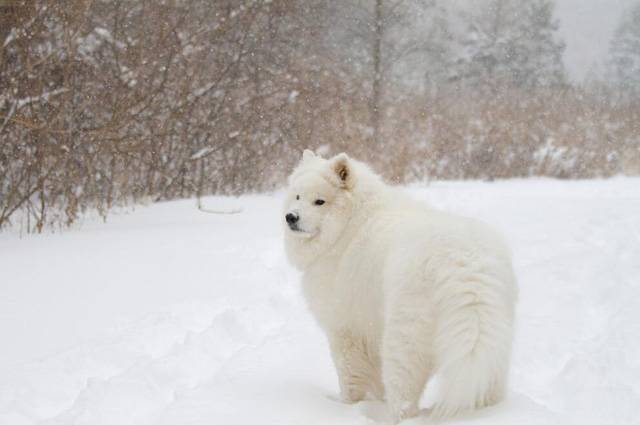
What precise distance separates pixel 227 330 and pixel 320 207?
1.62 metres

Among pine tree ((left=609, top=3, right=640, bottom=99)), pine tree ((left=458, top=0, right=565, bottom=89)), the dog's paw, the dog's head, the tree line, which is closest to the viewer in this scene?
the dog's paw

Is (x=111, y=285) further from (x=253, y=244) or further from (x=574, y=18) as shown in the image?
(x=574, y=18)

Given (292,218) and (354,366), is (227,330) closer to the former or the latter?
(292,218)

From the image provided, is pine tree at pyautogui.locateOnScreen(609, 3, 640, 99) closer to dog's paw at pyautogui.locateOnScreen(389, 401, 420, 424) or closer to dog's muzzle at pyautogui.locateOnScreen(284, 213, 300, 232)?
dog's muzzle at pyautogui.locateOnScreen(284, 213, 300, 232)

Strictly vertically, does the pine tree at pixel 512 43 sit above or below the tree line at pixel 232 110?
above

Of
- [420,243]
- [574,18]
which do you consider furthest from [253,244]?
[574,18]

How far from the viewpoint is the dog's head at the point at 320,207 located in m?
4.11

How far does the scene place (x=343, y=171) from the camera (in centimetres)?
418

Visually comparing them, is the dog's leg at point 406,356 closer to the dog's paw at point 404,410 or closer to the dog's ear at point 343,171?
the dog's paw at point 404,410

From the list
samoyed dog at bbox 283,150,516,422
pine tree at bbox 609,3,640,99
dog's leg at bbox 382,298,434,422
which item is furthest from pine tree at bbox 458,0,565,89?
dog's leg at bbox 382,298,434,422

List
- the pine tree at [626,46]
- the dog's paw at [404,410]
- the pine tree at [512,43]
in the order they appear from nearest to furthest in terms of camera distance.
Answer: the dog's paw at [404,410] → the pine tree at [512,43] → the pine tree at [626,46]

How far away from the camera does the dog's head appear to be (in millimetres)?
4113

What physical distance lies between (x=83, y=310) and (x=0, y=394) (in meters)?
1.71

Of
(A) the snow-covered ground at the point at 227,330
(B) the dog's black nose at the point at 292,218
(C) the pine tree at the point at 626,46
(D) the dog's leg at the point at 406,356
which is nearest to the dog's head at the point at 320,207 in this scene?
(B) the dog's black nose at the point at 292,218
